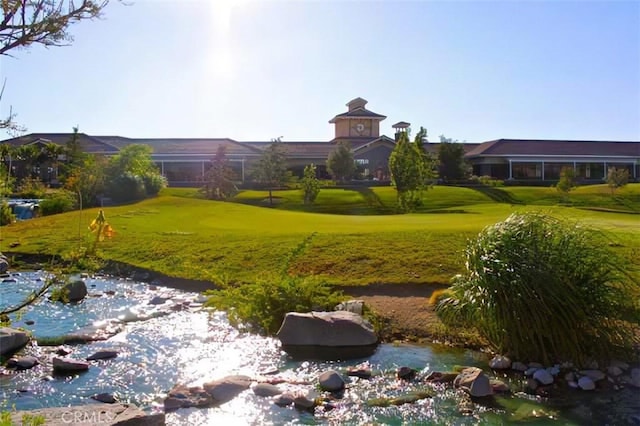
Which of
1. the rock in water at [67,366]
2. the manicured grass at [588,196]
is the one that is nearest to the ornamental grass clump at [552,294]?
the rock in water at [67,366]

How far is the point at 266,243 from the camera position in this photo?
1909 cm

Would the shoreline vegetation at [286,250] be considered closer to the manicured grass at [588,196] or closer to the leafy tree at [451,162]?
the manicured grass at [588,196]

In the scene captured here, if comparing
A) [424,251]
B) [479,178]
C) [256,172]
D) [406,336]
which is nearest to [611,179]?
[479,178]

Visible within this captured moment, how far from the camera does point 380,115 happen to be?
6588 cm

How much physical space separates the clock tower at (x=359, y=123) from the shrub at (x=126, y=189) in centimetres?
3065

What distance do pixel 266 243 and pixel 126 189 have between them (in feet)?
71.7

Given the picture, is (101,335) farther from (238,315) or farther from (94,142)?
(94,142)

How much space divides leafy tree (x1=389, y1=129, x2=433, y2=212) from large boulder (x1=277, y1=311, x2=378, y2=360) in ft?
Result: 94.2

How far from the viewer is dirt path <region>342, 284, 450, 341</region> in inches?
449

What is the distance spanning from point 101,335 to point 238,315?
96.7 inches

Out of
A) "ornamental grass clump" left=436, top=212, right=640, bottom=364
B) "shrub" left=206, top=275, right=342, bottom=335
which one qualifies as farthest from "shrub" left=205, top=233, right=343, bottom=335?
"ornamental grass clump" left=436, top=212, right=640, bottom=364

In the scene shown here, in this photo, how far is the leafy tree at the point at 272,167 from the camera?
46.6 meters

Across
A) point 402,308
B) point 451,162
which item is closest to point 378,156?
point 451,162

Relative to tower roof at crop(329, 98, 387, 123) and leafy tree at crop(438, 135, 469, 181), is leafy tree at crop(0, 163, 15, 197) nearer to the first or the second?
leafy tree at crop(438, 135, 469, 181)
